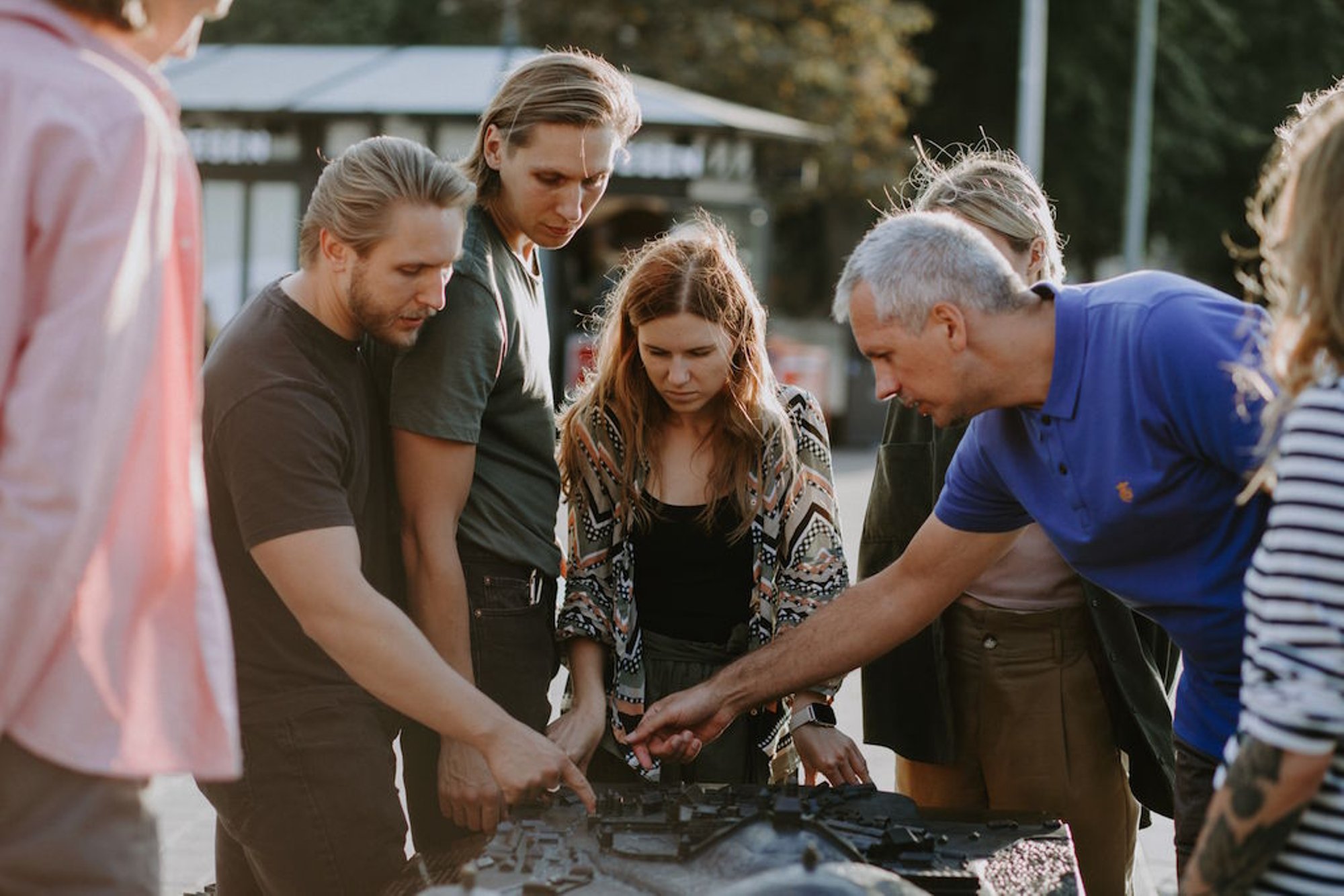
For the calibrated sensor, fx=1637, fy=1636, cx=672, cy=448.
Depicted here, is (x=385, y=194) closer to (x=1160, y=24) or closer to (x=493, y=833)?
(x=493, y=833)

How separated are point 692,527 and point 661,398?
0.31 m

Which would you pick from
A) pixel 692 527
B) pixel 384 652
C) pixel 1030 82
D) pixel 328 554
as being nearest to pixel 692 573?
pixel 692 527

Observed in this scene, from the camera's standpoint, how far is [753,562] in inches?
141

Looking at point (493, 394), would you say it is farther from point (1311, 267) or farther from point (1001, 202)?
point (1311, 267)

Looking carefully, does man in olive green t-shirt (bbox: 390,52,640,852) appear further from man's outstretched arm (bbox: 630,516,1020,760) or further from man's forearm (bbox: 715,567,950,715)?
man's forearm (bbox: 715,567,950,715)

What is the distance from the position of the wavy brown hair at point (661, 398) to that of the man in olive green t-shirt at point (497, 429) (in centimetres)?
15

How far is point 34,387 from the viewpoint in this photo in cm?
183

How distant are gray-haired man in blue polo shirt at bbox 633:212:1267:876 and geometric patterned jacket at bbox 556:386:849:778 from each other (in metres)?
0.45

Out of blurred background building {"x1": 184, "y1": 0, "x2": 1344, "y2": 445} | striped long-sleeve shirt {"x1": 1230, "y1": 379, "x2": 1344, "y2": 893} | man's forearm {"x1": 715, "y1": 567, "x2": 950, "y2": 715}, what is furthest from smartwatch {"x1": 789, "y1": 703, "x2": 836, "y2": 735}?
blurred background building {"x1": 184, "y1": 0, "x2": 1344, "y2": 445}

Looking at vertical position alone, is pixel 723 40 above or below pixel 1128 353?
above

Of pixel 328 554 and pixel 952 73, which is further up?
pixel 952 73

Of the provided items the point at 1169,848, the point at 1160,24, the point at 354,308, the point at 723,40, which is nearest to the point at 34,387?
the point at 354,308

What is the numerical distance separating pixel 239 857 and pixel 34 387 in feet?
5.38

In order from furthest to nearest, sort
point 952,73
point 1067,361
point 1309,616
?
point 952,73, point 1067,361, point 1309,616
